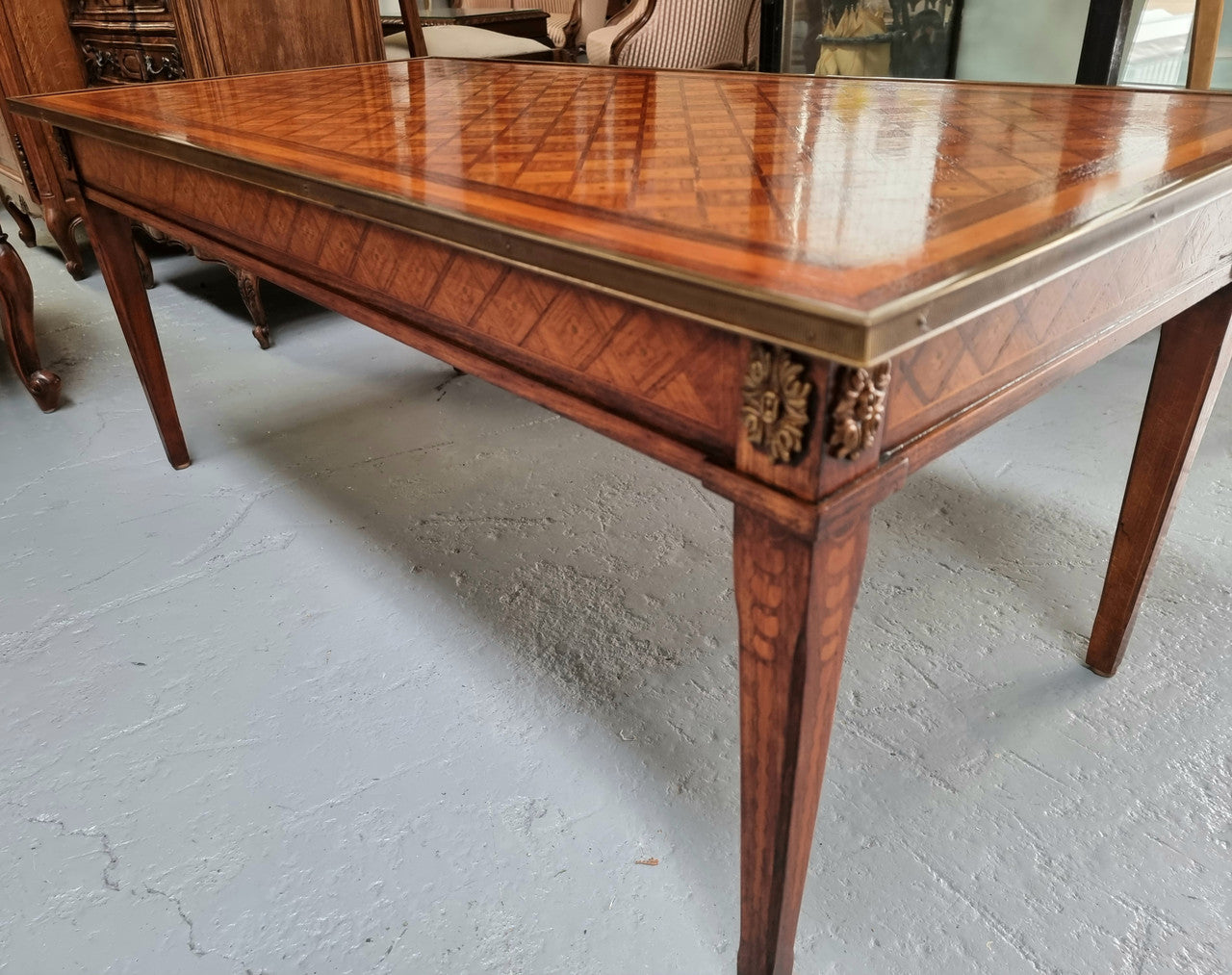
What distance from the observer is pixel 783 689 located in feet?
2.38

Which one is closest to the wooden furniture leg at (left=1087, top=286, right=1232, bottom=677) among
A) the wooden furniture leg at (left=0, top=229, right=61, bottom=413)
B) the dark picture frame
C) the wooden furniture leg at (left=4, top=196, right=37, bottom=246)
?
the dark picture frame

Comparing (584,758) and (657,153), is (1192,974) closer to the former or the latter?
(584,758)

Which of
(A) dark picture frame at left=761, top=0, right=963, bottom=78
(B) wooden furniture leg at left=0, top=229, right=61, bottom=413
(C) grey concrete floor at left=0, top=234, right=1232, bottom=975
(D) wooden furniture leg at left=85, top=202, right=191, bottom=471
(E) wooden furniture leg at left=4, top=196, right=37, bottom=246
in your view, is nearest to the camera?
(C) grey concrete floor at left=0, top=234, right=1232, bottom=975

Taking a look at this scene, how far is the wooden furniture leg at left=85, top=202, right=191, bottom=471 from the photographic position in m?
1.71

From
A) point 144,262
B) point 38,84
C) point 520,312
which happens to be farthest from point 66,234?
point 520,312

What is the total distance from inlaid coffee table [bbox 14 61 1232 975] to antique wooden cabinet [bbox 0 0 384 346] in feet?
4.87

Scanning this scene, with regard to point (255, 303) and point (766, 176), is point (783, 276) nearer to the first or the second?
point (766, 176)

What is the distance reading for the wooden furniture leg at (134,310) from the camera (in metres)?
1.71

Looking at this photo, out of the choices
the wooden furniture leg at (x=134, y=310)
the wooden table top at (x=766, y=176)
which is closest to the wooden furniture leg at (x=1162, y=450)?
the wooden table top at (x=766, y=176)

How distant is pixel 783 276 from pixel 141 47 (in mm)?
2915

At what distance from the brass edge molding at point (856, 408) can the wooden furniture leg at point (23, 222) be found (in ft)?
13.8

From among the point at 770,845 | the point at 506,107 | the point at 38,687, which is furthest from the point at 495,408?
the point at 770,845

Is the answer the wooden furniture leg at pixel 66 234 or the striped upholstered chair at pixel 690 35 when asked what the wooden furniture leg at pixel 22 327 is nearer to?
the wooden furniture leg at pixel 66 234

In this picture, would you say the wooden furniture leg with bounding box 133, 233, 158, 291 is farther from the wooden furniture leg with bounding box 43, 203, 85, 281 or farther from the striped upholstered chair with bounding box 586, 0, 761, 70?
the striped upholstered chair with bounding box 586, 0, 761, 70
